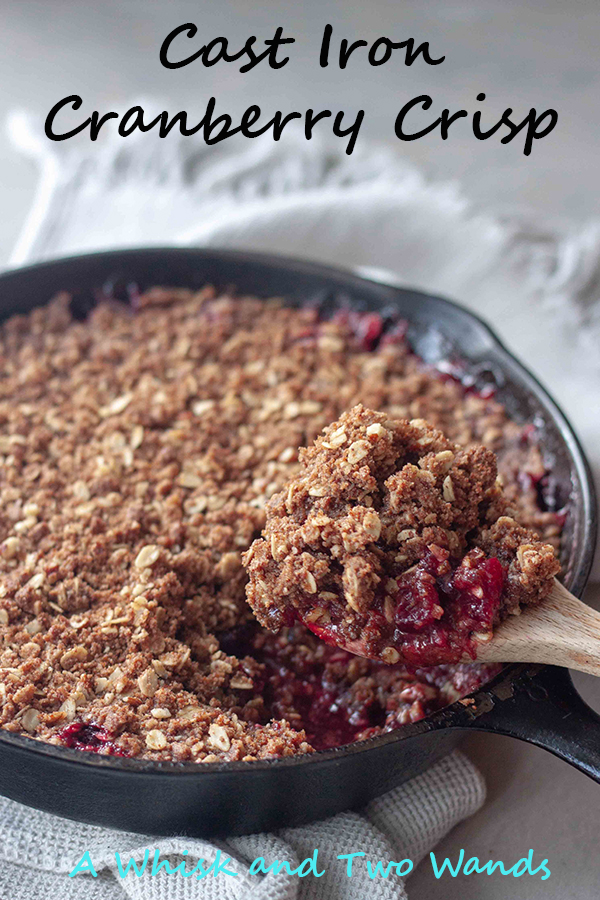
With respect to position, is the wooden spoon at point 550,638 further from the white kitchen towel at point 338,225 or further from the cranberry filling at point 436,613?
the white kitchen towel at point 338,225

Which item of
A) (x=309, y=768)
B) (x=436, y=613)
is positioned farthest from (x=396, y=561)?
(x=309, y=768)

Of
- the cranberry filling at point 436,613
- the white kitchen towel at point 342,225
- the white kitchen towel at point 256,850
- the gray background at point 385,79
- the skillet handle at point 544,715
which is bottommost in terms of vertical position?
the white kitchen towel at point 256,850

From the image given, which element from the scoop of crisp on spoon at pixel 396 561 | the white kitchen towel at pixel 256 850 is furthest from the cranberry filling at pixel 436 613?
the white kitchen towel at pixel 256 850

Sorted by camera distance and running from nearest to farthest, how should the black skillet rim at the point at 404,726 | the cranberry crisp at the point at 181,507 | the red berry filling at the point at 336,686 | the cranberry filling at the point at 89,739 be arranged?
the black skillet rim at the point at 404,726 < the cranberry filling at the point at 89,739 < the cranberry crisp at the point at 181,507 < the red berry filling at the point at 336,686

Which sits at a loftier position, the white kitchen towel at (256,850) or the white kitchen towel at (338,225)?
the white kitchen towel at (338,225)

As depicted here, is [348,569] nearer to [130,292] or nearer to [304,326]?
[304,326]

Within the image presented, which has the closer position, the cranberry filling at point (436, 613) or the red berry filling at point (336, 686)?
the cranberry filling at point (436, 613)

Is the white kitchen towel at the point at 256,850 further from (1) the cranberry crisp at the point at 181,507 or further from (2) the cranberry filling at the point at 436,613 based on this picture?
(2) the cranberry filling at the point at 436,613

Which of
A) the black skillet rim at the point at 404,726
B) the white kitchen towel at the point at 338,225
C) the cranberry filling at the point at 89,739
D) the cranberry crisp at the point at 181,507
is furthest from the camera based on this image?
the white kitchen towel at the point at 338,225
